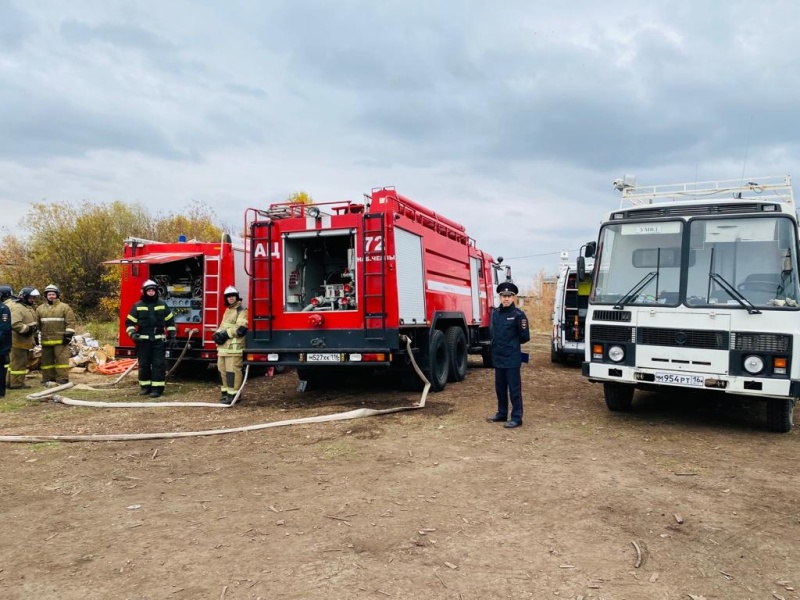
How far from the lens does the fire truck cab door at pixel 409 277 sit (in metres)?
8.38

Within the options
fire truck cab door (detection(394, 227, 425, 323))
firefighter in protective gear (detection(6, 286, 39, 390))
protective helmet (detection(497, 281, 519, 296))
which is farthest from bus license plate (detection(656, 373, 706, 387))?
firefighter in protective gear (detection(6, 286, 39, 390))

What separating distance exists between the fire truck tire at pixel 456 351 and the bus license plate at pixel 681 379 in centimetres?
405

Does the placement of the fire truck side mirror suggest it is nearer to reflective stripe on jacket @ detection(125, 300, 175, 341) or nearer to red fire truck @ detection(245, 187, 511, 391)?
red fire truck @ detection(245, 187, 511, 391)

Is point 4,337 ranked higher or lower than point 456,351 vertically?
higher

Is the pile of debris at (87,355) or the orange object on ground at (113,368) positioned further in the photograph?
the pile of debris at (87,355)

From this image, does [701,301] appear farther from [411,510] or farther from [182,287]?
[182,287]

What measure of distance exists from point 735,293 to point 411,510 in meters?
4.43

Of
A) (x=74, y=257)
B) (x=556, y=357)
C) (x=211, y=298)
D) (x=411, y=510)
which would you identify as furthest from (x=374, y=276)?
(x=74, y=257)

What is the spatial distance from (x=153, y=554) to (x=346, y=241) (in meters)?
5.90

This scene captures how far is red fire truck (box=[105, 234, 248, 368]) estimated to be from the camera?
10594mm

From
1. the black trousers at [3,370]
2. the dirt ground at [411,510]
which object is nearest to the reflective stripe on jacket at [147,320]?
the black trousers at [3,370]

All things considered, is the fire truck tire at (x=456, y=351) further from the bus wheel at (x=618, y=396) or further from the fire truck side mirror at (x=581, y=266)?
the fire truck side mirror at (x=581, y=266)

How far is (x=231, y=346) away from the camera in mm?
8867

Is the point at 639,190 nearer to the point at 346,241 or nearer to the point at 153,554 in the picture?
the point at 346,241
